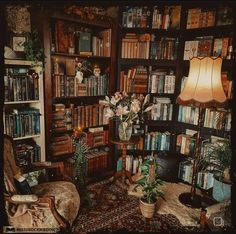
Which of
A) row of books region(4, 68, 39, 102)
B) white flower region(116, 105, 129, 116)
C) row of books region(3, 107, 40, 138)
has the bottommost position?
row of books region(3, 107, 40, 138)

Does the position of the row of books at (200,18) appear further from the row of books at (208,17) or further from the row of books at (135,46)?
the row of books at (135,46)

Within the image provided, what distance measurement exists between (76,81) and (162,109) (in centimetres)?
117

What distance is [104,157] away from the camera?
3.17 meters

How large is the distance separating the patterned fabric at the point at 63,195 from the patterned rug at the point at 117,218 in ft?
0.91

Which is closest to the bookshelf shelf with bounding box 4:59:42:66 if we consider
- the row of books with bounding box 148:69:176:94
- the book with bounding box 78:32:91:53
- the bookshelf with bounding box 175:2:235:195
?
the book with bounding box 78:32:91:53

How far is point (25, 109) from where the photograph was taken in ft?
8.15

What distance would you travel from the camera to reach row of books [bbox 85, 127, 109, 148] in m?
3.00

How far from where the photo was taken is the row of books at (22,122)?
230cm

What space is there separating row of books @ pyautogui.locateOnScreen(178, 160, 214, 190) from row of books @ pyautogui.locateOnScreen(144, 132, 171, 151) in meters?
0.32

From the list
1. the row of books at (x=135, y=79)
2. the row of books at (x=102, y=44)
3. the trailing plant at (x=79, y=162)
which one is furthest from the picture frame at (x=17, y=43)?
the row of books at (x=135, y=79)

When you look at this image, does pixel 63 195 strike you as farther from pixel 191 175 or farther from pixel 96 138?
pixel 191 175

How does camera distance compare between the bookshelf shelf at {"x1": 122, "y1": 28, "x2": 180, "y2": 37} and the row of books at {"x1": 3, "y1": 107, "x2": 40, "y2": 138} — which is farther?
the bookshelf shelf at {"x1": 122, "y1": 28, "x2": 180, "y2": 37}

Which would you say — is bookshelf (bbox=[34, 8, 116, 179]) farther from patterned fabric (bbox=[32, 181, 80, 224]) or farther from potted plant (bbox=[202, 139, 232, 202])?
potted plant (bbox=[202, 139, 232, 202])

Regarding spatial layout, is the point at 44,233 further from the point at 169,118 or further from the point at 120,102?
the point at 169,118
